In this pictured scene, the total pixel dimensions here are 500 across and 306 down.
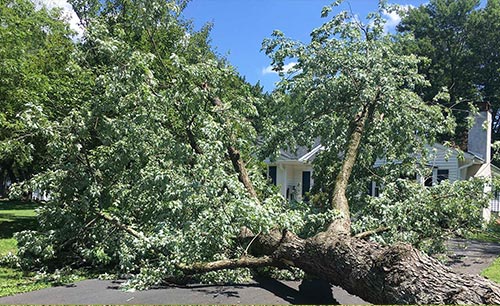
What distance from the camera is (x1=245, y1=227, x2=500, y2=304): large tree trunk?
11.4ft

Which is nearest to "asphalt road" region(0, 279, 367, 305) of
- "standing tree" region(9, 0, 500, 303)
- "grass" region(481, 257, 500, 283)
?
"standing tree" region(9, 0, 500, 303)

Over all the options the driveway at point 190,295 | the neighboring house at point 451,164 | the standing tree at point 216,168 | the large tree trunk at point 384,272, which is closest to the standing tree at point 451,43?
the neighboring house at point 451,164

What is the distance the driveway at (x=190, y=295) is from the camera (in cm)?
499

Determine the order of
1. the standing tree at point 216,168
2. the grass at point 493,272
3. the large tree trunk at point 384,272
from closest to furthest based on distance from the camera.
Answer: the large tree trunk at point 384,272 < the standing tree at point 216,168 < the grass at point 493,272

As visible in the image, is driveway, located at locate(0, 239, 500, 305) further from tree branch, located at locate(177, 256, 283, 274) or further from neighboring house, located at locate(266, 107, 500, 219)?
neighboring house, located at locate(266, 107, 500, 219)

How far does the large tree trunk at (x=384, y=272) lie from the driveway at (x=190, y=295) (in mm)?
483

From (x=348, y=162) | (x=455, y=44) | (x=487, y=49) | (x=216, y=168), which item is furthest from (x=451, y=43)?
(x=216, y=168)

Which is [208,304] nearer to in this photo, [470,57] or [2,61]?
[2,61]

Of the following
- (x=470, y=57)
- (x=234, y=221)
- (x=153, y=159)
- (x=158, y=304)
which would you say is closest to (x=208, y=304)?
(x=158, y=304)

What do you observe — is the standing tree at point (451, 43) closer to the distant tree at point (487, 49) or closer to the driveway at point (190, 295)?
the distant tree at point (487, 49)

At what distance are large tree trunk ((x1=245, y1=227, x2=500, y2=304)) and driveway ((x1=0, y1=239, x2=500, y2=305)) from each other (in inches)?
19.0

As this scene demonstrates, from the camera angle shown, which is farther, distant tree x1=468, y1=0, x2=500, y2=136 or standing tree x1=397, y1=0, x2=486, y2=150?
standing tree x1=397, y1=0, x2=486, y2=150

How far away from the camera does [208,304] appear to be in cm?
492

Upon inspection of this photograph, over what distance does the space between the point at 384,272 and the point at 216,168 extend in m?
2.61
